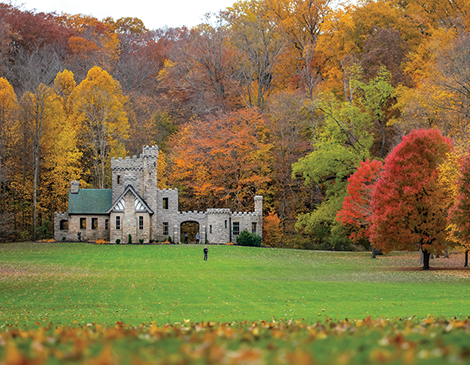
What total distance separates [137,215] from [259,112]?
1987 centimetres

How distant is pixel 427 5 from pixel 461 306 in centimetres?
5443

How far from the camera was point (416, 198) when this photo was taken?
34219 mm

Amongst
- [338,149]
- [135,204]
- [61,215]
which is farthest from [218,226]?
[61,215]

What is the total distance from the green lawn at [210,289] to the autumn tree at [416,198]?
7.21ft

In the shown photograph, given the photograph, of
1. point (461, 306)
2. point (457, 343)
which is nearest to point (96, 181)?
point (461, 306)

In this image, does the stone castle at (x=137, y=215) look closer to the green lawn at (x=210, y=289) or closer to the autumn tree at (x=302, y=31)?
the green lawn at (x=210, y=289)

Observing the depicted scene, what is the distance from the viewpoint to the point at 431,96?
48312 millimetres

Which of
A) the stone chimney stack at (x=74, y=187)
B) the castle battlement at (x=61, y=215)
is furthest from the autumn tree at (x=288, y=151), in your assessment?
the castle battlement at (x=61, y=215)

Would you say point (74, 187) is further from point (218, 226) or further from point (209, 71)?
point (209, 71)

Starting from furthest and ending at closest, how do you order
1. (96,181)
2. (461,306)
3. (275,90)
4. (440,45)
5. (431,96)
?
(275,90)
(96,181)
(440,45)
(431,96)
(461,306)

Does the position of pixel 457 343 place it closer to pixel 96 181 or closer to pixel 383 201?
pixel 383 201

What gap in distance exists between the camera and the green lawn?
55.5ft

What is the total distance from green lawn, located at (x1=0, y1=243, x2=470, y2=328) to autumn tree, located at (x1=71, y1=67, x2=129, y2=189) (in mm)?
19609

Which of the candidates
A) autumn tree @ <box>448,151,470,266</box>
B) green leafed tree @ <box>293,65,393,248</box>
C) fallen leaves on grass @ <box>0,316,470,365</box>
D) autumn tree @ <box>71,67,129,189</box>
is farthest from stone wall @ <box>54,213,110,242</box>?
fallen leaves on grass @ <box>0,316,470,365</box>
